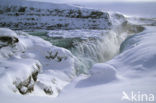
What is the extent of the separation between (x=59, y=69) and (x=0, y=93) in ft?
14.7

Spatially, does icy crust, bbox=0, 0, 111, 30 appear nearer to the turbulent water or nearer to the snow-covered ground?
the turbulent water

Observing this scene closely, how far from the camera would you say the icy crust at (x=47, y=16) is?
1622 centimetres

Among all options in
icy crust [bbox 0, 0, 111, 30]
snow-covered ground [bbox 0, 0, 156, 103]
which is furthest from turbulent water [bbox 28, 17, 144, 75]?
icy crust [bbox 0, 0, 111, 30]

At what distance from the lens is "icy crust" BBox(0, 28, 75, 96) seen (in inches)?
136

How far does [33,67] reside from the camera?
4.32 metres

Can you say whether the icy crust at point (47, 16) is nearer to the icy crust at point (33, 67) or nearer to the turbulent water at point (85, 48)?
the turbulent water at point (85, 48)

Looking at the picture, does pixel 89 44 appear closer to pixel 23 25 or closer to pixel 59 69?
pixel 59 69

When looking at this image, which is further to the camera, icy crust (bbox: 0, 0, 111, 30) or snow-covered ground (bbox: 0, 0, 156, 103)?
icy crust (bbox: 0, 0, 111, 30)

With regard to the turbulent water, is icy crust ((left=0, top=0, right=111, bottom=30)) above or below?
above

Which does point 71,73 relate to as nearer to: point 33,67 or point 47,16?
point 33,67

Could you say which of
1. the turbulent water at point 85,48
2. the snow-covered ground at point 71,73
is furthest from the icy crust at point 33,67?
the turbulent water at point 85,48

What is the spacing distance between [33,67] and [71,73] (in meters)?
2.85

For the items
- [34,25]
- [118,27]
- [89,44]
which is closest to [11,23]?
[34,25]

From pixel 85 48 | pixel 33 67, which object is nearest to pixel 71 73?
pixel 33 67
